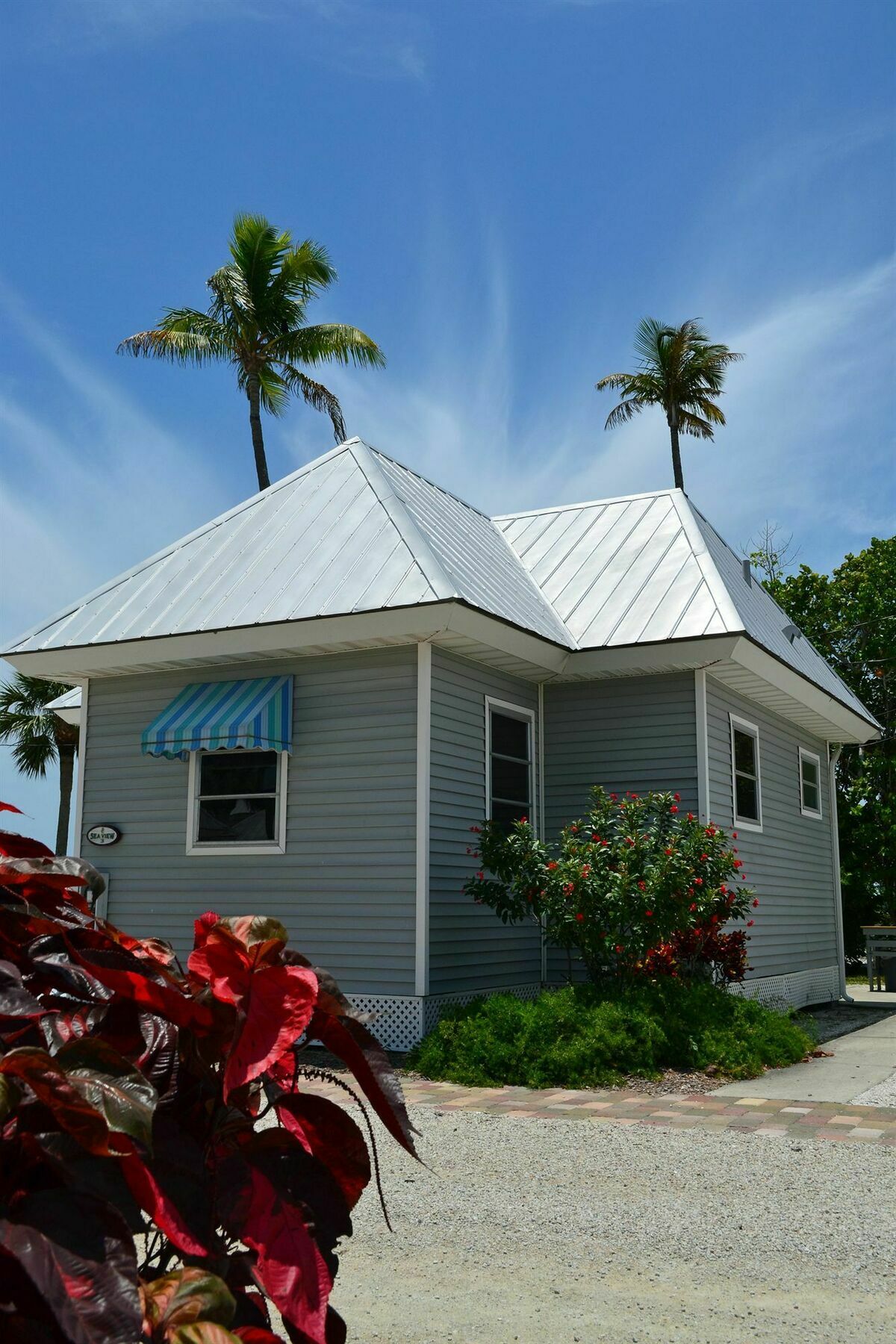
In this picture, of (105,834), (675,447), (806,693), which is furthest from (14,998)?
(675,447)

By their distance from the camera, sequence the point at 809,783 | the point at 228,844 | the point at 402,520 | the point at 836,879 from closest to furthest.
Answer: the point at 228,844
the point at 402,520
the point at 809,783
the point at 836,879

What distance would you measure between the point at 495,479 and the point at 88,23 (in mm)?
13084

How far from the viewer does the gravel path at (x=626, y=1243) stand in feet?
12.7

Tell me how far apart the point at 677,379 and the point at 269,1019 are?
29531 mm

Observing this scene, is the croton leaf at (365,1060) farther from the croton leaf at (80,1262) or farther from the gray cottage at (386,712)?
the gray cottage at (386,712)

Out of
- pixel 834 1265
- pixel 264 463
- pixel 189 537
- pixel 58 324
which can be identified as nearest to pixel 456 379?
pixel 189 537

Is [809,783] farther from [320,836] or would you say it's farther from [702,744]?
[320,836]

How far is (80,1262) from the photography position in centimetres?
103

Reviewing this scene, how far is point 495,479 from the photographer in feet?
69.8

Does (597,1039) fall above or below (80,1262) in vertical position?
below

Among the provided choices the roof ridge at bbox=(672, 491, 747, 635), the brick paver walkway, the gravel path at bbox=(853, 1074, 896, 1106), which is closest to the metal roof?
the roof ridge at bbox=(672, 491, 747, 635)

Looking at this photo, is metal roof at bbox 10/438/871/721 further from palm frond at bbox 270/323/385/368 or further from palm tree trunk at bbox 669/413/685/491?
palm tree trunk at bbox 669/413/685/491

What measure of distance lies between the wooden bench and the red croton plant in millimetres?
17767

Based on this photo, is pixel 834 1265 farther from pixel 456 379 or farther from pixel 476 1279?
pixel 456 379
